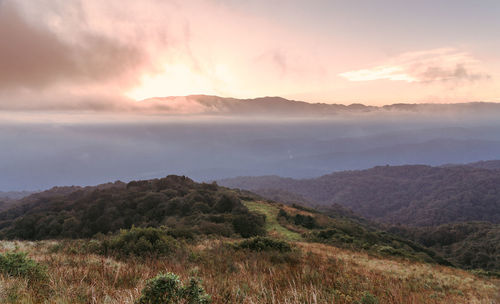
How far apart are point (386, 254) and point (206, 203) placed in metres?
20.8

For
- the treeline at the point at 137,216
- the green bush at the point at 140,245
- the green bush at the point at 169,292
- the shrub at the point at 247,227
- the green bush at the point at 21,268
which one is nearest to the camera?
the green bush at the point at 169,292

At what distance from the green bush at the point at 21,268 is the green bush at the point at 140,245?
4.21m

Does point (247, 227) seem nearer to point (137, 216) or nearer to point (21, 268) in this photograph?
point (137, 216)

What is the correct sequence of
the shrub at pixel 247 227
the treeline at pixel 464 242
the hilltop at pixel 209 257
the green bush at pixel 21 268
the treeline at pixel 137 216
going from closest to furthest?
the hilltop at pixel 209 257 < the green bush at pixel 21 268 < the shrub at pixel 247 227 < the treeline at pixel 137 216 < the treeline at pixel 464 242

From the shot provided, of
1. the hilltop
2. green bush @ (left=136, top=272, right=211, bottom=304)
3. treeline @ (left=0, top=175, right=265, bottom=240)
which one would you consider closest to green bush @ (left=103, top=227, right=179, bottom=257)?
the hilltop

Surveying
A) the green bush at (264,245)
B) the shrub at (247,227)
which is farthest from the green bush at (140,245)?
the shrub at (247,227)

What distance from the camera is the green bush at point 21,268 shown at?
4878 millimetres

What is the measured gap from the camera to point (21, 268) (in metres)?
5.04

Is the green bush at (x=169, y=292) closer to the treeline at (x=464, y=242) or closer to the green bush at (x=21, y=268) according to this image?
the green bush at (x=21, y=268)

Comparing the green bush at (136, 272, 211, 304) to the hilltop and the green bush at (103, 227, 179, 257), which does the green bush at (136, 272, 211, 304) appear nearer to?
the hilltop

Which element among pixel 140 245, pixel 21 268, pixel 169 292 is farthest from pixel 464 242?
pixel 21 268

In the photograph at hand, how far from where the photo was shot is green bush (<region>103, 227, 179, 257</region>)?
395 inches

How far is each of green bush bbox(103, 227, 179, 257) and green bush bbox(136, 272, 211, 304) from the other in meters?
6.86

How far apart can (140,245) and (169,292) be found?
826cm
